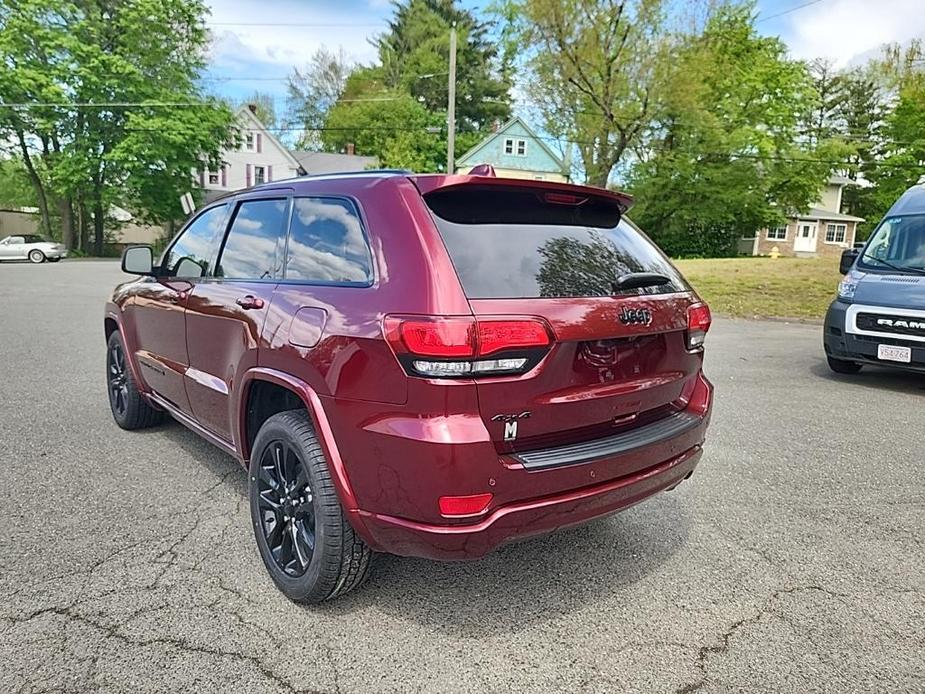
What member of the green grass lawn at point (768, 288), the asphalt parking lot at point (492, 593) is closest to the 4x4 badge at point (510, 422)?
the asphalt parking lot at point (492, 593)

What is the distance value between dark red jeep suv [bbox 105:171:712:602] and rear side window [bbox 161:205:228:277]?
562mm

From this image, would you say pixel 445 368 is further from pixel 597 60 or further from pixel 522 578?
pixel 597 60

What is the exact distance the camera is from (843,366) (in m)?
7.25

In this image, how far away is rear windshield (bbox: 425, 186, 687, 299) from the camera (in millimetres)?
2355

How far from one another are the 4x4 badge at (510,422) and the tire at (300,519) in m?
0.71

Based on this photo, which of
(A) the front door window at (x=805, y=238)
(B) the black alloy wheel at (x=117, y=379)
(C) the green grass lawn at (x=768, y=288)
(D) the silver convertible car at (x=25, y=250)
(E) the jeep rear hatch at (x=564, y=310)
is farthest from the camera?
(A) the front door window at (x=805, y=238)

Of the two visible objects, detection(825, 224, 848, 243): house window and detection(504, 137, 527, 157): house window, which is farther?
detection(825, 224, 848, 243): house window

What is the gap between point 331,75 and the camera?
192 ft

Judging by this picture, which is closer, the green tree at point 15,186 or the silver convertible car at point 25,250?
the silver convertible car at point 25,250

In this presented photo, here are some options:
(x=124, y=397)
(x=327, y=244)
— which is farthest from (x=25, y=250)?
(x=327, y=244)

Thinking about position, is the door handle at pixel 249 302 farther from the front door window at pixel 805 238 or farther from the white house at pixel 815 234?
the front door window at pixel 805 238

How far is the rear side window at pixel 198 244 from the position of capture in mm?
3713

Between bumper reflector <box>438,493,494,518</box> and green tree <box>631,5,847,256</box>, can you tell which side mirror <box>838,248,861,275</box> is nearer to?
bumper reflector <box>438,493,494,518</box>

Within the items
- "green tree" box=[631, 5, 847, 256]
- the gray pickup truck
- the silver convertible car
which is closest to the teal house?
"green tree" box=[631, 5, 847, 256]
